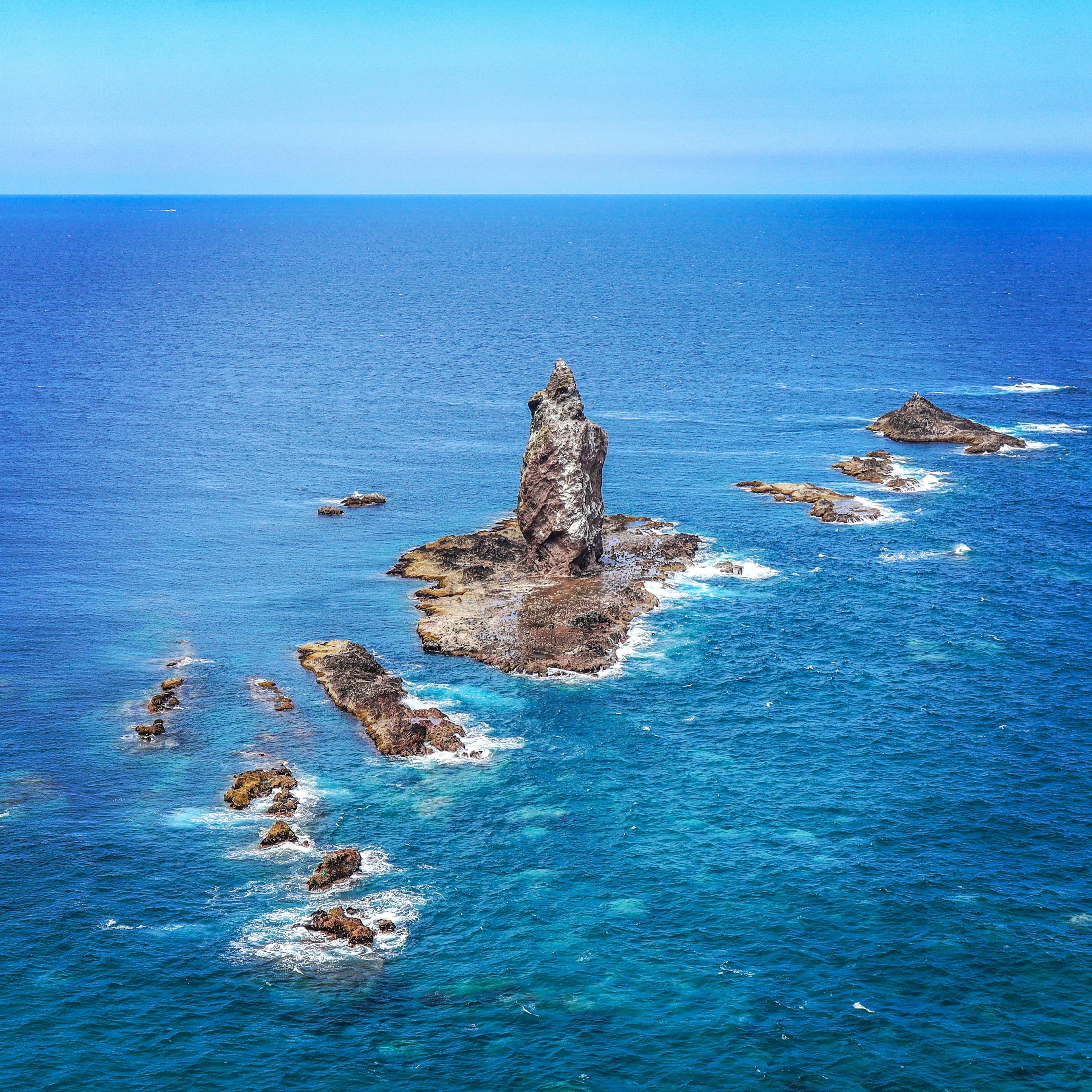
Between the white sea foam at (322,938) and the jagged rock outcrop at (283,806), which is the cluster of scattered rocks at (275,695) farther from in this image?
the white sea foam at (322,938)

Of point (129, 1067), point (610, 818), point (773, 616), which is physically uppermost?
point (773, 616)

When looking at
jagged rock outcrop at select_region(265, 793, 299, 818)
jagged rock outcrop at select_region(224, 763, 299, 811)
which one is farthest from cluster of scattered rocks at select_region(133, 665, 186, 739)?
jagged rock outcrop at select_region(265, 793, 299, 818)

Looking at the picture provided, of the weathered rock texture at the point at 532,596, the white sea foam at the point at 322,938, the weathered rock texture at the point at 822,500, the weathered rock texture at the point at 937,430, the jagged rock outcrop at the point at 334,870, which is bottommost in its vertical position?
the white sea foam at the point at 322,938

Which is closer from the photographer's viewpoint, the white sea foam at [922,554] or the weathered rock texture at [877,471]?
the white sea foam at [922,554]

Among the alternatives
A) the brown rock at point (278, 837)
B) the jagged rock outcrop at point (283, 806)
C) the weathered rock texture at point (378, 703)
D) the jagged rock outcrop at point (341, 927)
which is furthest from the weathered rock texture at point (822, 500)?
the jagged rock outcrop at point (341, 927)

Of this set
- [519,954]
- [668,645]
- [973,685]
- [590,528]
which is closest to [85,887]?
[519,954]

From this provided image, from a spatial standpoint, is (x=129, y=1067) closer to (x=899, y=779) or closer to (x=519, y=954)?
(x=519, y=954)
